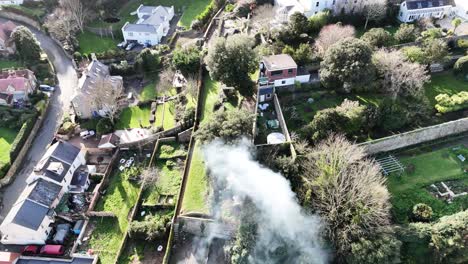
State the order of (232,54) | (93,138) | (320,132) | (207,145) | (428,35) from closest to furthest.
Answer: (207,145) < (320,132) < (232,54) < (93,138) < (428,35)

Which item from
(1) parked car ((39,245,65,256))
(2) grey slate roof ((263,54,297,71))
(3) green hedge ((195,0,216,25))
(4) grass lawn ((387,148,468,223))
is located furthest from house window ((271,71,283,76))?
(1) parked car ((39,245,65,256))

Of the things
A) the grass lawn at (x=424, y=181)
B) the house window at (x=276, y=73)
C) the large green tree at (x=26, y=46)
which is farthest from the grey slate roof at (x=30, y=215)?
the grass lawn at (x=424, y=181)

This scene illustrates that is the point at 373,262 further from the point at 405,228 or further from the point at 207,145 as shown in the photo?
the point at 207,145

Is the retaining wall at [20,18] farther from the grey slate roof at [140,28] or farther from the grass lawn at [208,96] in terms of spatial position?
the grass lawn at [208,96]

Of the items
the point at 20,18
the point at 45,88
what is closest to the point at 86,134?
the point at 45,88

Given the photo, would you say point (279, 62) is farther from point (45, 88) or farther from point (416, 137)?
point (45, 88)

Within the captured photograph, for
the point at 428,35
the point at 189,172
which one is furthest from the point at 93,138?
the point at 428,35
